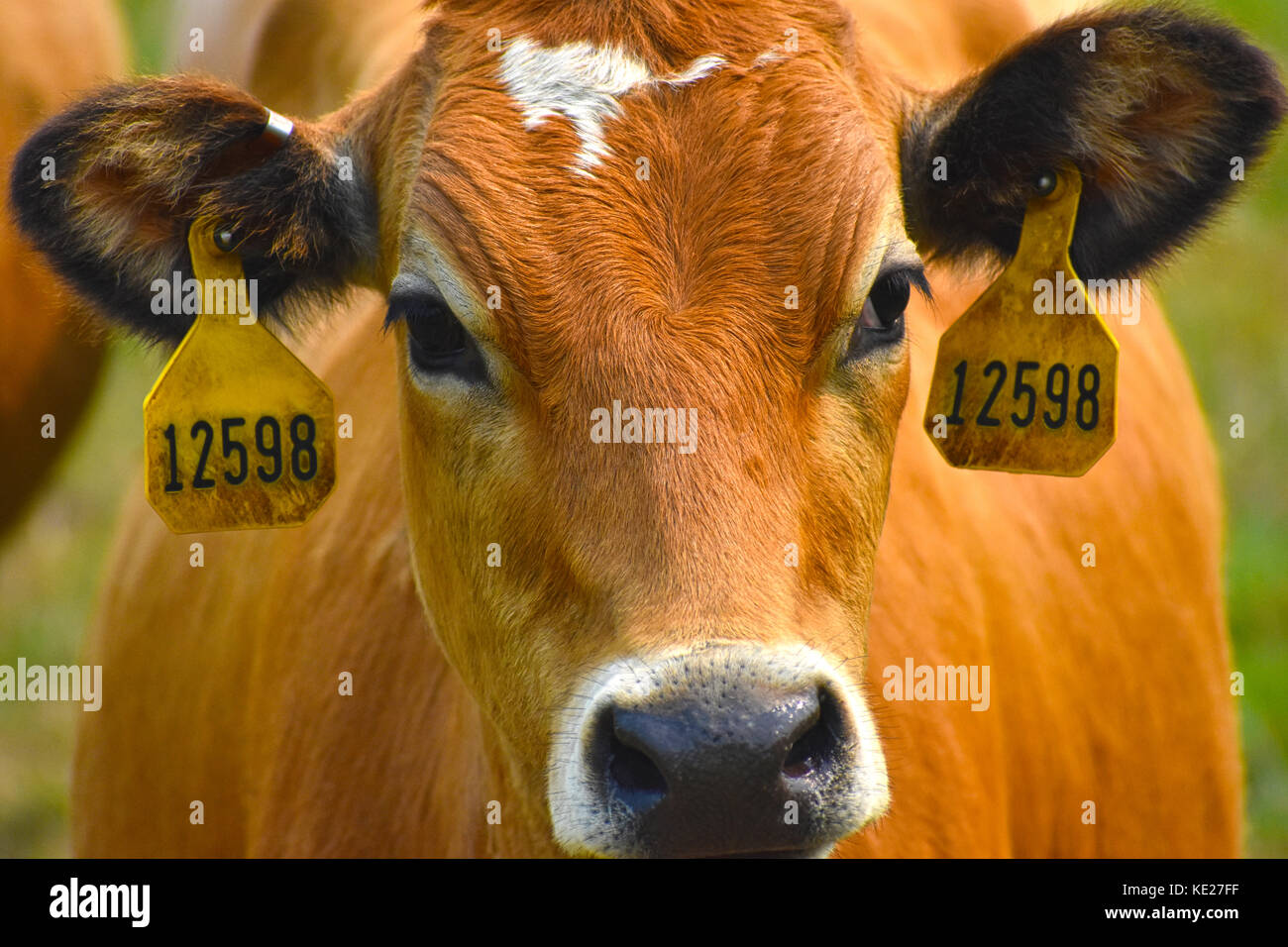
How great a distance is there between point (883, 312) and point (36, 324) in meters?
3.78

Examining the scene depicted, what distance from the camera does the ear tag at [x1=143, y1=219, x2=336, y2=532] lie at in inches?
128

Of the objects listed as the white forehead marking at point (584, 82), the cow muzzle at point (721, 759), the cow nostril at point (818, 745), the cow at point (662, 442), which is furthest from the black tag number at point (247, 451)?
the cow nostril at point (818, 745)

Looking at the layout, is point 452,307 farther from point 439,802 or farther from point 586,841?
point 439,802

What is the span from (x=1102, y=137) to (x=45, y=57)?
4.32 metres

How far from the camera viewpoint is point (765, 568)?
2.56 m

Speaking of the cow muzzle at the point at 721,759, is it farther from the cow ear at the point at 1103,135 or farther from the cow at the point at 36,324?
the cow at the point at 36,324

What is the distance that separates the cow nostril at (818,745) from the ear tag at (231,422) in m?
1.40

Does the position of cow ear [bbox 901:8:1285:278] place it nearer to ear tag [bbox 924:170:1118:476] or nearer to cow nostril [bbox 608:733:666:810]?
ear tag [bbox 924:170:1118:476]

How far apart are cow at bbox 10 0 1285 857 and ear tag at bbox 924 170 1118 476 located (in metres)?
0.10

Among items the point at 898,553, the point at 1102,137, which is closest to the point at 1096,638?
the point at 898,553

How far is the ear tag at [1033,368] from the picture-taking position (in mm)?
3352

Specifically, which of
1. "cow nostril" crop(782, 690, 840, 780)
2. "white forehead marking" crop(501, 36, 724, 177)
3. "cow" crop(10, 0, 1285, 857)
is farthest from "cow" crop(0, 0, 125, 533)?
"cow nostril" crop(782, 690, 840, 780)

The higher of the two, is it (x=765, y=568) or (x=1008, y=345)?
(x=1008, y=345)
